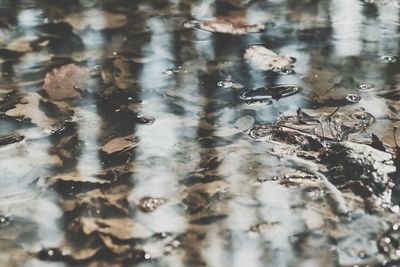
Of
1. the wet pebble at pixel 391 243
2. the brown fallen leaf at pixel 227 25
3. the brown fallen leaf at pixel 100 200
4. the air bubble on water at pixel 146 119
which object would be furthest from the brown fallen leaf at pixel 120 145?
the brown fallen leaf at pixel 227 25

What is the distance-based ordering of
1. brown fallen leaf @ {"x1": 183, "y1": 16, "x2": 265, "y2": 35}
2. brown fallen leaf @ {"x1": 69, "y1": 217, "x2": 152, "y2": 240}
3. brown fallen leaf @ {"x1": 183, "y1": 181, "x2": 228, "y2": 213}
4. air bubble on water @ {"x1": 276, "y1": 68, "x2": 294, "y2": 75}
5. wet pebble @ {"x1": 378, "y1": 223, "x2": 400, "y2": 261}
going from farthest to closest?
brown fallen leaf @ {"x1": 183, "y1": 16, "x2": 265, "y2": 35} < air bubble on water @ {"x1": 276, "y1": 68, "x2": 294, "y2": 75} < brown fallen leaf @ {"x1": 183, "y1": 181, "x2": 228, "y2": 213} < brown fallen leaf @ {"x1": 69, "y1": 217, "x2": 152, "y2": 240} < wet pebble @ {"x1": 378, "y1": 223, "x2": 400, "y2": 261}

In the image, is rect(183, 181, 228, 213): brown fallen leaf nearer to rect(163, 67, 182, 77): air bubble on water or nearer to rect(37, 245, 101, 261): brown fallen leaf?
rect(37, 245, 101, 261): brown fallen leaf

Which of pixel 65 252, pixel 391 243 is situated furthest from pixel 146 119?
pixel 391 243

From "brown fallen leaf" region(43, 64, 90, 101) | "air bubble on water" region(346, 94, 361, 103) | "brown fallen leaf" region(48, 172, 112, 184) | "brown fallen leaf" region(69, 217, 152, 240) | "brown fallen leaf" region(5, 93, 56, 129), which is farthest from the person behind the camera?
"brown fallen leaf" region(43, 64, 90, 101)

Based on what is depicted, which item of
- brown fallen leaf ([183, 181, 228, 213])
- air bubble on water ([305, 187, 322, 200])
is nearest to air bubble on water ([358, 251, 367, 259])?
air bubble on water ([305, 187, 322, 200])

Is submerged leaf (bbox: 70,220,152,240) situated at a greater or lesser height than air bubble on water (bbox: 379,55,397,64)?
greater

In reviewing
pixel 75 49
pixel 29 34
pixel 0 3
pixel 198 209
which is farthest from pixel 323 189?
pixel 0 3

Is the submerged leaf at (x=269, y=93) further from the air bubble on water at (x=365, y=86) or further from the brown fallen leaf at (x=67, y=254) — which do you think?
the brown fallen leaf at (x=67, y=254)
